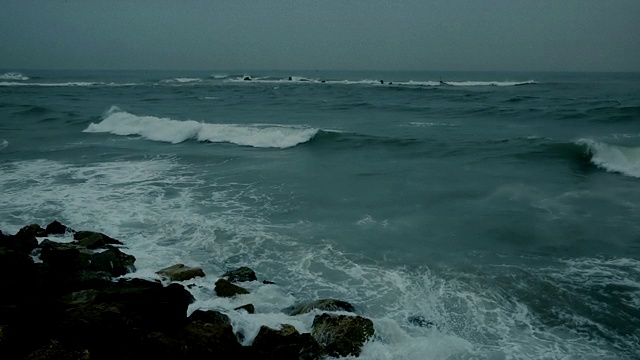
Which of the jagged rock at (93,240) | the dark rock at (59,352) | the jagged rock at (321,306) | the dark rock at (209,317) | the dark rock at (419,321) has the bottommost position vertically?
the dark rock at (419,321)

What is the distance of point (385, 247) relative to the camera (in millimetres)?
9258

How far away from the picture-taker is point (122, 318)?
16.2 feet

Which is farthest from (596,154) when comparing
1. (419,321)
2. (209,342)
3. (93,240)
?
(93,240)

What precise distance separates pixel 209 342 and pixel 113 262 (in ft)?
11.3

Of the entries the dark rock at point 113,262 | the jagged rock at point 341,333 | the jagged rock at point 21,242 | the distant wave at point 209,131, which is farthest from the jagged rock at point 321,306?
the distant wave at point 209,131

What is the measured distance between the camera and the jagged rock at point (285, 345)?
516 cm

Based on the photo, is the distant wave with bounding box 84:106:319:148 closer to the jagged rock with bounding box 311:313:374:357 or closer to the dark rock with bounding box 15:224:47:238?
the dark rock with bounding box 15:224:47:238

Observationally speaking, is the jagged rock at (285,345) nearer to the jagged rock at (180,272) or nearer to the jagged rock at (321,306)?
the jagged rock at (321,306)

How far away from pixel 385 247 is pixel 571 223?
470 cm

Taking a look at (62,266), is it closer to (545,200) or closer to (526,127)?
(545,200)

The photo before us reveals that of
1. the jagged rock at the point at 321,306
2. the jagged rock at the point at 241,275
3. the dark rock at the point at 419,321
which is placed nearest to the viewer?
the dark rock at the point at 419,321

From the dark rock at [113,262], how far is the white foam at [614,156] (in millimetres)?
15940

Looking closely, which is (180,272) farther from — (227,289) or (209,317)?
(209,317)

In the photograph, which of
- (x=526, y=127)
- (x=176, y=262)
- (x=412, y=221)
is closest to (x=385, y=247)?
(x=412, y=221)
